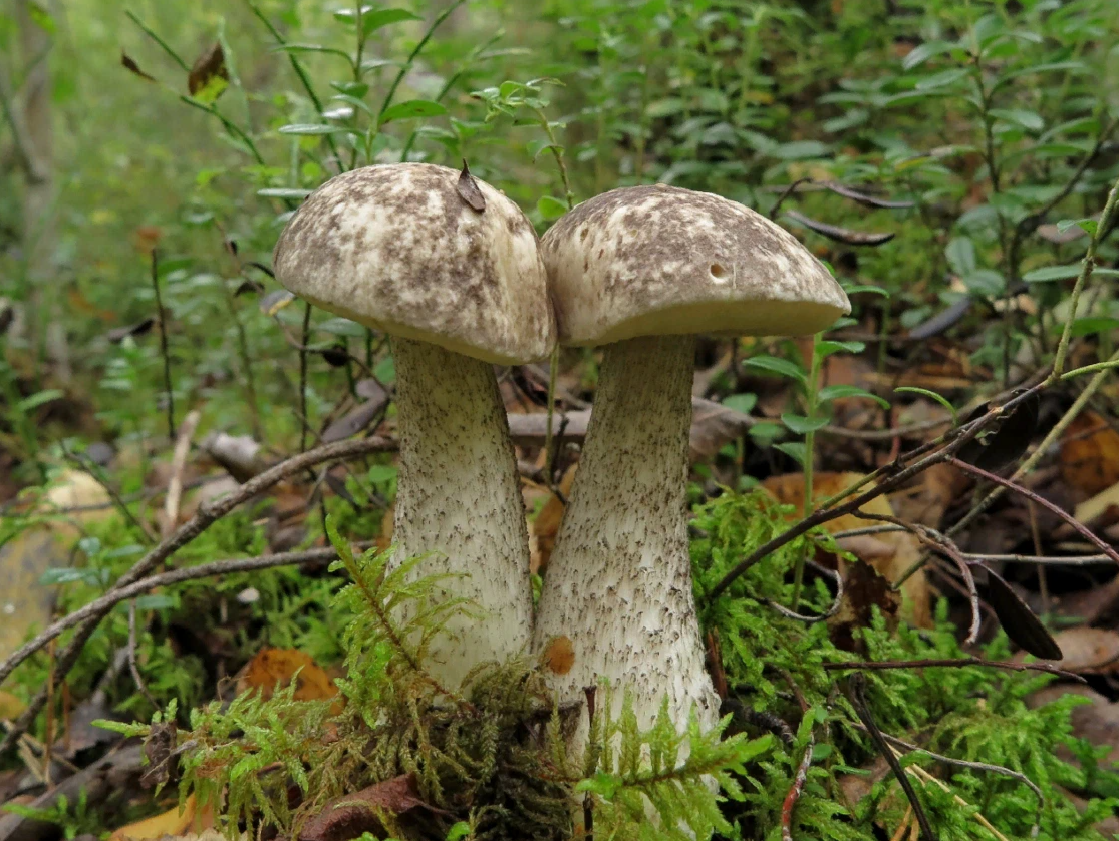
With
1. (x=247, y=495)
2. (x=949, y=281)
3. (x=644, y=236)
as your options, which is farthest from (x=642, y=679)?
(x=949, y=281)

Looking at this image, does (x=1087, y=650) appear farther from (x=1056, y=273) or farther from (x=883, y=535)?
(x=1056, y=273)

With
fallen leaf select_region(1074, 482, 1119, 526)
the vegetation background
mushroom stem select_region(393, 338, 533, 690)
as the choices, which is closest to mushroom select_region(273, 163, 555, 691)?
mushroom stem select_region(393, 338, 533, 690)

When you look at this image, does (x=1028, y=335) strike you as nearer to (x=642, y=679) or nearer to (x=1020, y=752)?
(x=1020, y=752)

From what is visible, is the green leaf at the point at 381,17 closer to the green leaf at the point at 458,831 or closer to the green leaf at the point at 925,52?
the green leaf at the point at 925,52

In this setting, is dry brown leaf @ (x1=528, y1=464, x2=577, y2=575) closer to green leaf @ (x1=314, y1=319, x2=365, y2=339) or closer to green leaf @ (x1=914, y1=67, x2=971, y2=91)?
green leaf @ (x1=314, y1=319, x2=365, y2=339)

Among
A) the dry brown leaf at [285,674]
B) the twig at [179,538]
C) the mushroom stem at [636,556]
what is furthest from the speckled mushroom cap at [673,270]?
the dry brown leaf at [285,674]

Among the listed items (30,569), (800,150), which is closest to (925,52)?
(800,150)
